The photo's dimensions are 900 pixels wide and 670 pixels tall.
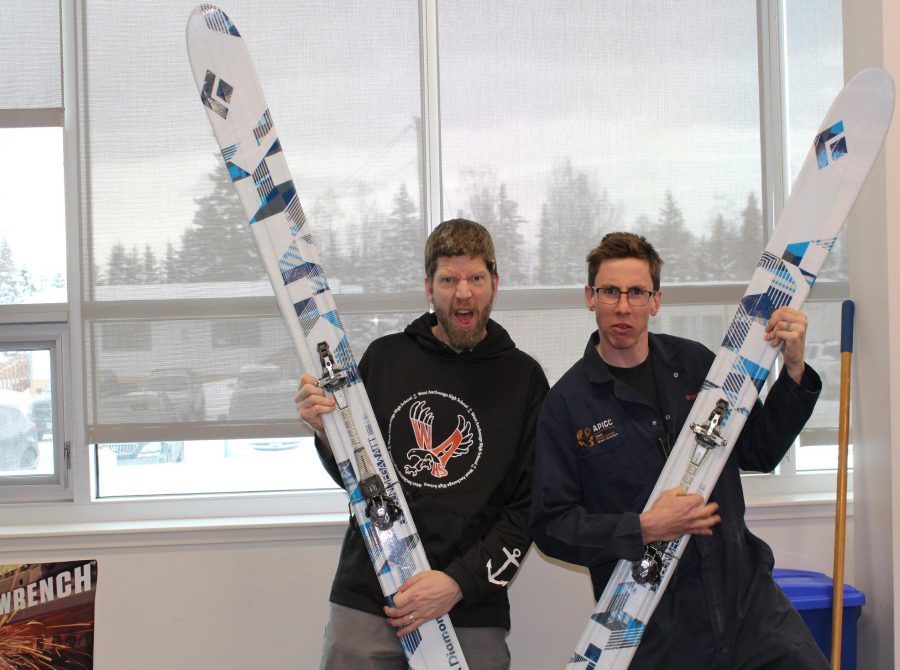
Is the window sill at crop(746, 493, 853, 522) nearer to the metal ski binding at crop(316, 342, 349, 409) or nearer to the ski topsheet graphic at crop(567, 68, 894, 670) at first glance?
the ski topsheet graphic at crop(567, 68, 894, 670)

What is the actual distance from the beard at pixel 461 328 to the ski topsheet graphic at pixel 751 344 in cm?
51

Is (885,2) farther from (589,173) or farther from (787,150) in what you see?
(589,173)

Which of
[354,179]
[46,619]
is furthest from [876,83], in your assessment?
[46,619]

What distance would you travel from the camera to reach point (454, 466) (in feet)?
5.67

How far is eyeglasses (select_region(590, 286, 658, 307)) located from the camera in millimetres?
1618

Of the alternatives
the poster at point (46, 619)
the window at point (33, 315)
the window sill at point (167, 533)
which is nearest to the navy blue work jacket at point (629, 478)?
the window sill at point (167, 533)

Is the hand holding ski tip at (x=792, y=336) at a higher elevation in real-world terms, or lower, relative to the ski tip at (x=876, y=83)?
lower

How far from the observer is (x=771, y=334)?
5.56 ft

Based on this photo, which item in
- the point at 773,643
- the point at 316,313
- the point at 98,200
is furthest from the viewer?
the point at 98,200

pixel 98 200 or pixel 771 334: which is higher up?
pixel 98 200

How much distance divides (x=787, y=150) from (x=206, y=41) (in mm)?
1947

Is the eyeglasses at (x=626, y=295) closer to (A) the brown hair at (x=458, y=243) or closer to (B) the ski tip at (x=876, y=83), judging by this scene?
(A) the brown hair at (x=458, y=243)

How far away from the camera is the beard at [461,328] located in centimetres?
176

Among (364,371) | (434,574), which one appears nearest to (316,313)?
(364,371)
